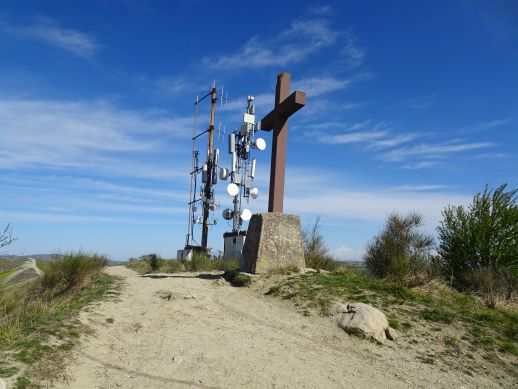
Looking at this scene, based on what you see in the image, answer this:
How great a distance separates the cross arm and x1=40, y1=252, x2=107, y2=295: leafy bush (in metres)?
5.90

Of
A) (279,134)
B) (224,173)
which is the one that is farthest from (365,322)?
(224,173)

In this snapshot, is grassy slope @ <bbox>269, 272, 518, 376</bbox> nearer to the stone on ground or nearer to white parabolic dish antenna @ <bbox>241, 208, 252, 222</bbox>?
the stone on ground

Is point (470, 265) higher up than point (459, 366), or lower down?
higher up

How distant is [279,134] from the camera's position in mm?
11062

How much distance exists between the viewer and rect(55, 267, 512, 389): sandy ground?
478 cm

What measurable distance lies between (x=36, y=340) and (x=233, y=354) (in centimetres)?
236

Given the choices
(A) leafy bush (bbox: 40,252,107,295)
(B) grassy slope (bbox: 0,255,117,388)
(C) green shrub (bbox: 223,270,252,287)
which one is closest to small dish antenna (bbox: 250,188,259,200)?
(C) green shrub (bbox: 223,270,252,287)

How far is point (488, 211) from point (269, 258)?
804cm

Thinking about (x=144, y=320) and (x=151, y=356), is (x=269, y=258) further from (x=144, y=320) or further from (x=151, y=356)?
(x=151, y=356)

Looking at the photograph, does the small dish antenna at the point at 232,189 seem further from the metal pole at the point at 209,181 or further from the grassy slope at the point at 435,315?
the grassy slope at the point at 435,315

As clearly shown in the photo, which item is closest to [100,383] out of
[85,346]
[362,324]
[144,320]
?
[85,346]

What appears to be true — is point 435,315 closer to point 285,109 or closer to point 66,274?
point 285,109

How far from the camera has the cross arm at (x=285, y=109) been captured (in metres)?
10.2

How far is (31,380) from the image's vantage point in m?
4.11
